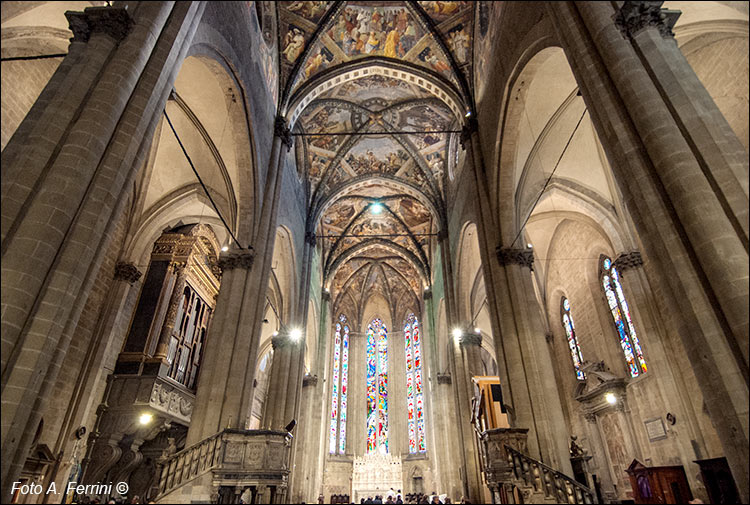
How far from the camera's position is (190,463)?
687 centimetres

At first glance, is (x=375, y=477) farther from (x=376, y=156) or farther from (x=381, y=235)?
(x=376, y=156)

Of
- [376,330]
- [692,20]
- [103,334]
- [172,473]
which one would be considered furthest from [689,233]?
[376,330]

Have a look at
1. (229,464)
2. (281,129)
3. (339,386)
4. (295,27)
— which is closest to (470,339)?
(281,129)

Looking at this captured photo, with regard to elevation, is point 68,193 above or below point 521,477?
above

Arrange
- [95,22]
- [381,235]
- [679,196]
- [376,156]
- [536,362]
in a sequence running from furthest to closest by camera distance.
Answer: [381,235] → [376,156] → [536,362] → [95,22] → [679,196]

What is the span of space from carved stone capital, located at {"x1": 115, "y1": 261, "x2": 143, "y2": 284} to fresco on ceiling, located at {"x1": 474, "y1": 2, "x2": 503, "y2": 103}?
10.9 meters

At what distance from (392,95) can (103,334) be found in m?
11.7

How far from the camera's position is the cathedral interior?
3992 mm

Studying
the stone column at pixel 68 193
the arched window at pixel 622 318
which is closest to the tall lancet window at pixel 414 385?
the arched window at pixel 622 318

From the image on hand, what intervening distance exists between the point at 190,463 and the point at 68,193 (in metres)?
4.81

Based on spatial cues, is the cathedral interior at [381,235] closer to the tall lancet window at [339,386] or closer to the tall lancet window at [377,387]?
the tall lancet window at [339,386]

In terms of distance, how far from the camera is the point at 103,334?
11.2 m

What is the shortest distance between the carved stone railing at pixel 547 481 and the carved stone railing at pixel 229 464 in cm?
389

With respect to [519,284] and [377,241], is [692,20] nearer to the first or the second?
[519,284]
